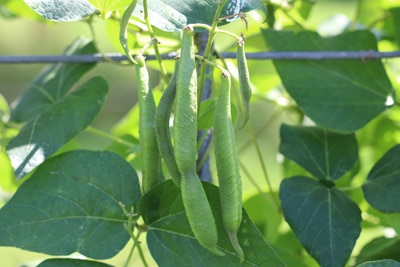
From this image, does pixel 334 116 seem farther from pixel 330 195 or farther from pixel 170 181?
pixel 170 181

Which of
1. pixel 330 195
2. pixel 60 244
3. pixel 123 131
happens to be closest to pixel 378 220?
pixel 330 195

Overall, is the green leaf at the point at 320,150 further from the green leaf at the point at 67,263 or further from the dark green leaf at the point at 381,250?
the green leaf at the point at 67,263

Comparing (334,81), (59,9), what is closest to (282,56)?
(334,81)

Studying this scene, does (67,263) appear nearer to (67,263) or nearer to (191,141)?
(67,263)

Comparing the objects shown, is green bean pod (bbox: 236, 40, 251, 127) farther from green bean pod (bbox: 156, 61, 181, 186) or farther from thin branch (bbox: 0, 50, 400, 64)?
thin branch (bbox: 0, 50, 400, 64)

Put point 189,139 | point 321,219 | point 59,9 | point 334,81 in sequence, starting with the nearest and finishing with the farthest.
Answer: point 189,139
point 59,9
point 321,219
point 334,81

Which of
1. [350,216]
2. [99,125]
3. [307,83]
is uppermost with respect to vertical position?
[307,83]

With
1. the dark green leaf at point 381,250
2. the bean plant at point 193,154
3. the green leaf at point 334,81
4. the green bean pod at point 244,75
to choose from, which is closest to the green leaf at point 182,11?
the bean plant at point 193,154

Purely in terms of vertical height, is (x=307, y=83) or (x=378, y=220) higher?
(x=307, y=83)
